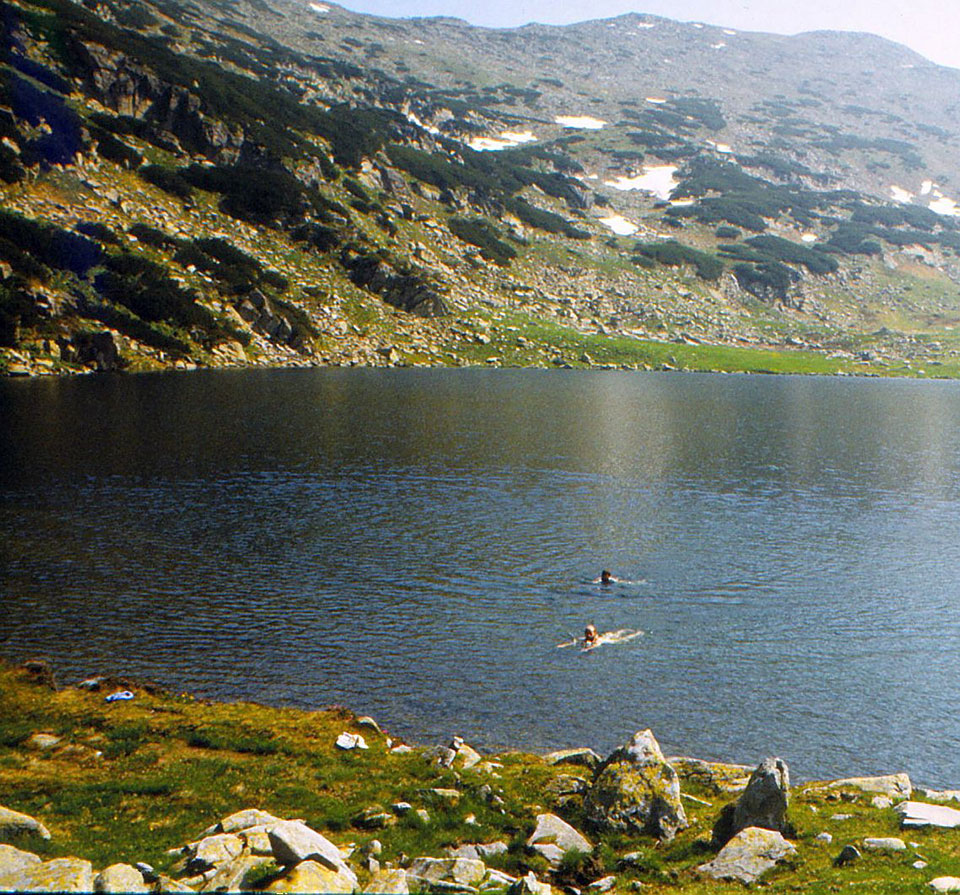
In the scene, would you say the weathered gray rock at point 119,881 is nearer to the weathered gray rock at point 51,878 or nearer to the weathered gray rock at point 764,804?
the weathered gray rock at point 51,878

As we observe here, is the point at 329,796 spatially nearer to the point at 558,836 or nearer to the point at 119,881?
the point at 558,836

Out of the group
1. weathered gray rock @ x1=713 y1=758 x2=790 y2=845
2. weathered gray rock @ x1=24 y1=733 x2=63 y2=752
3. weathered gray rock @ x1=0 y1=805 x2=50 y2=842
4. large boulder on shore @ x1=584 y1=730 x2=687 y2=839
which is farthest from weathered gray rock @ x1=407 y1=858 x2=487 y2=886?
weathered gray rock @ x1=24 y1=733 x2=63 y2=752

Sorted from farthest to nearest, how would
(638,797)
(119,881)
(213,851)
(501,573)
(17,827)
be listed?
(501,573)
(638,797)
(17,827)
(213,851)
(119,881)

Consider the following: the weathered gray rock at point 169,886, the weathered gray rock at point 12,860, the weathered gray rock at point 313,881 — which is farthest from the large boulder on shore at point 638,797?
the weathered gray rock at point 12,860

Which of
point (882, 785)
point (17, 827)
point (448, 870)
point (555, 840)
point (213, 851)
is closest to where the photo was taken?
point (448, 870)

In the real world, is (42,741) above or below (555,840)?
below

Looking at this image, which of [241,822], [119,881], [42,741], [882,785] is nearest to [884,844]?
[882,785]
